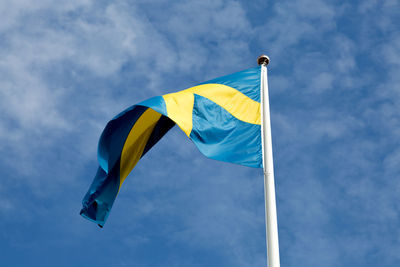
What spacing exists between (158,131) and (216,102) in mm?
2274

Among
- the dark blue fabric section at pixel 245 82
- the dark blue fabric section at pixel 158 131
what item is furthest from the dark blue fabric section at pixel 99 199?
the dark blue fabric section at pixel 245 82

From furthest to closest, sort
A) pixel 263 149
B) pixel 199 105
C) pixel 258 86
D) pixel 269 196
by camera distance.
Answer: pixel 258 86 < pixel 199 105 < pixel 263 149 < pixel 269 196

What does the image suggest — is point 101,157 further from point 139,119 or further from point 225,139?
point 225,139

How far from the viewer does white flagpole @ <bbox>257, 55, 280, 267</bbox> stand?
8602mm

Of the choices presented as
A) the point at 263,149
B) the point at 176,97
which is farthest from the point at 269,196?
the point at 176,97

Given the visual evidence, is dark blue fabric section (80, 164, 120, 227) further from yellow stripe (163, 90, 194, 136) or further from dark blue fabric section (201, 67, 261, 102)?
dark blue fabric section (201, 67, 261, 102)

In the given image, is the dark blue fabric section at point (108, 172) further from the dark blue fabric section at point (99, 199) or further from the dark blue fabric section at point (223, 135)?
the dark blue fabric section at point (223, 135)

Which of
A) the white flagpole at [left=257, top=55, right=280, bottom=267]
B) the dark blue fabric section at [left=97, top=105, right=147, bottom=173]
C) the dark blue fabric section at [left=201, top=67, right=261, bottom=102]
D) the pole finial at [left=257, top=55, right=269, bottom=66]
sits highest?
the pole finial at [left=257, top=55, right=269, bottom=66]

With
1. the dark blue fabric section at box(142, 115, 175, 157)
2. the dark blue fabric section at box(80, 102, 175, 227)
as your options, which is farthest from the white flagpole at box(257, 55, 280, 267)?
the dark blue fabric section at box(80, 102, 175, 227)

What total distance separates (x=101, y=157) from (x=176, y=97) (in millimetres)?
2453

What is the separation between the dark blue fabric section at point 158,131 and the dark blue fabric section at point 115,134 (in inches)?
31.7

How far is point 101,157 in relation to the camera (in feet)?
37.1

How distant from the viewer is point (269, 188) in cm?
950

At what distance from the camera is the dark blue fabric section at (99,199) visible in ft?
39.3
